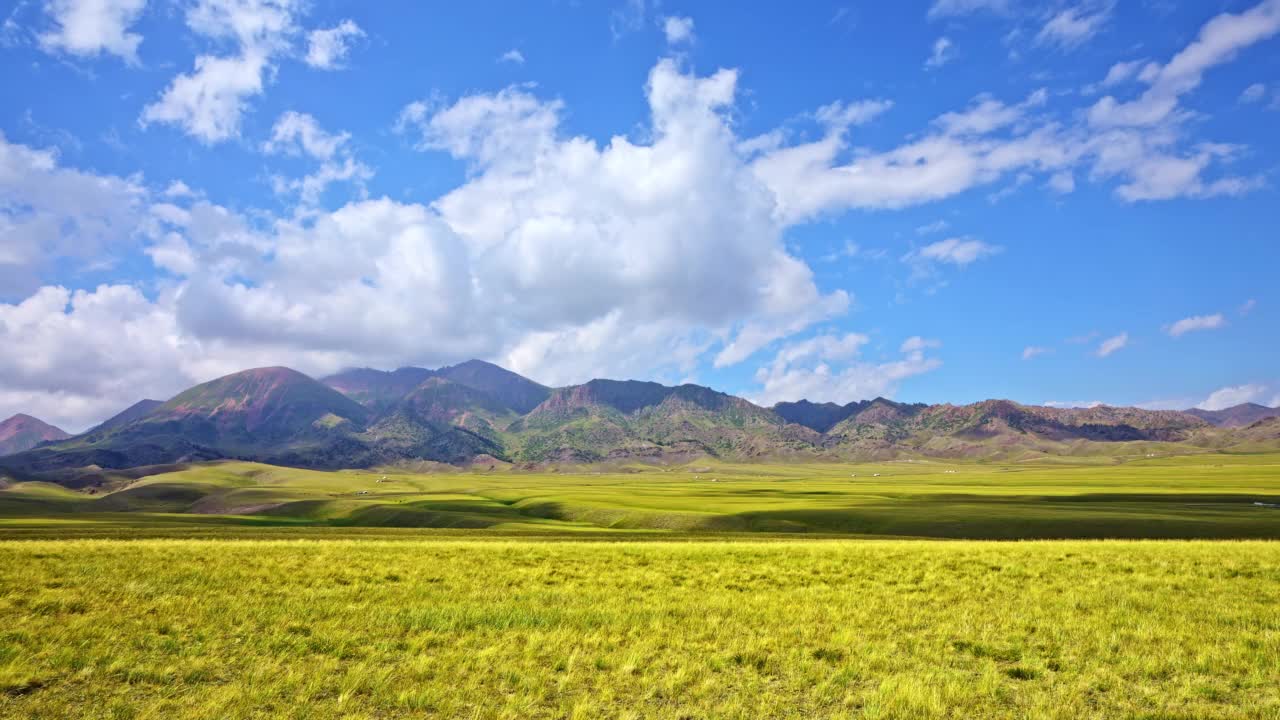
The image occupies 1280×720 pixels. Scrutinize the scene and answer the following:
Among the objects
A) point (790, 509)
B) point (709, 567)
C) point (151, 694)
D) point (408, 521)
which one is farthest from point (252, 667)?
point (408, 521)

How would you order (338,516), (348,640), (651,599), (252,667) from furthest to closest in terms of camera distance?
1. (338,516)
2. (651,599)
3. (348,640)
4. (252,667)

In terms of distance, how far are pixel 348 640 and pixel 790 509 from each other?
87.0m

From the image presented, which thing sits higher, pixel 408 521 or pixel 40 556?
pixel 40 556

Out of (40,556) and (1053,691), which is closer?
(1053,691)

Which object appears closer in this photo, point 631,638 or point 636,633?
point 631,638

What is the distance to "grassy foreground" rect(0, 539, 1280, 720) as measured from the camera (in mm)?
12156

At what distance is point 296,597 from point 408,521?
9223 centimetres

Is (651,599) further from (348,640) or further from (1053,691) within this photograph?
(1053,691)

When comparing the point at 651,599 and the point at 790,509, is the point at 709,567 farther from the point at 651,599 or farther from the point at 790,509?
the point at 790,509

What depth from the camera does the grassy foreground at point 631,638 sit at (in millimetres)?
12156

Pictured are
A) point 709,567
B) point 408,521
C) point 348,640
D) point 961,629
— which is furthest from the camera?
point 408,521

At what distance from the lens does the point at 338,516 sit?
5054 inches

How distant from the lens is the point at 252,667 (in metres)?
13.9

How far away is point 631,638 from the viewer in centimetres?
1666
